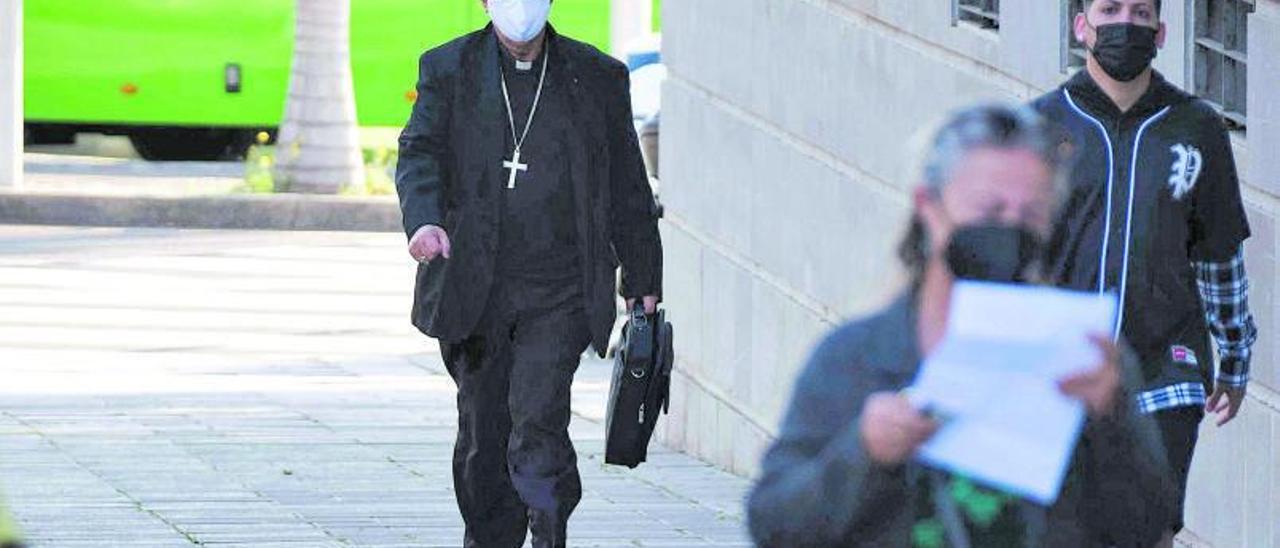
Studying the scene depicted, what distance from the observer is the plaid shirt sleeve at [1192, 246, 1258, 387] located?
20.3ft

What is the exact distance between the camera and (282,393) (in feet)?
43.0

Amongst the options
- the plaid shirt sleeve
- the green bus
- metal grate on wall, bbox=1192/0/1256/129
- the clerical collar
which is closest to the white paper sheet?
the plaid shirt sleeve

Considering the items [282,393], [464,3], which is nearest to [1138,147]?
[282,393]

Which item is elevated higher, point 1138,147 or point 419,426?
point 1138,147

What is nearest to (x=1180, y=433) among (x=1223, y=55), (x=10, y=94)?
(x=1223, y=55)

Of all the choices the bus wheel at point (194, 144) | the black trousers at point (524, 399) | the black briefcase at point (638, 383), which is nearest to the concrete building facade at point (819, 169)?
the black briefcase at point (638, 383)

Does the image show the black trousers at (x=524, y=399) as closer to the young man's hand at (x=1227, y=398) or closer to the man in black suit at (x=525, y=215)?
the man in black suit at (x=525, y=215)

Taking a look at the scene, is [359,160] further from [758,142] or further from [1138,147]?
[1138,147]

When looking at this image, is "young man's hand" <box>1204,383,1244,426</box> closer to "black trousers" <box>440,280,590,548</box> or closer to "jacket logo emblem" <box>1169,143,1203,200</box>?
"jacket logo emblem" <box>1169,143,1203,200</box>

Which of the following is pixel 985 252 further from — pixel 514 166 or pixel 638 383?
pixel 638 383

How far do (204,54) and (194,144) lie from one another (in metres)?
1.70

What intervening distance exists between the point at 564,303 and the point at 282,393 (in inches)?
215

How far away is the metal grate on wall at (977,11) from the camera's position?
8.70 metres

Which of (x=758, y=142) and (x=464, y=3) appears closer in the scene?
(x=758, y=142)
